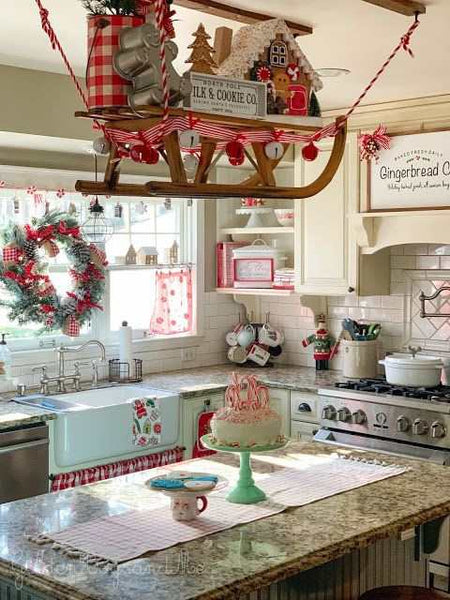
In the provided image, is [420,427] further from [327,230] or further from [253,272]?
[253,272]

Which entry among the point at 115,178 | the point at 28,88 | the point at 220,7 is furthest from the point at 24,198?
the point at 115,178

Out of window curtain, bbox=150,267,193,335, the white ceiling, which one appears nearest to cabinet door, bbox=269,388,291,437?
window curtain, bbox=150,267,193,335

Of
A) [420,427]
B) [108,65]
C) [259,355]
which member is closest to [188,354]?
[259,355]

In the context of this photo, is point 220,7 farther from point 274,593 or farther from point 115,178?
point 274,593

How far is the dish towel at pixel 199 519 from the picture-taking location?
2.73m

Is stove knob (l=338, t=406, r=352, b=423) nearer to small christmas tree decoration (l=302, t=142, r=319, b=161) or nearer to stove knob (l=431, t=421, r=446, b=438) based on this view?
stove knob (l=431, t=421, r=446, b=438)

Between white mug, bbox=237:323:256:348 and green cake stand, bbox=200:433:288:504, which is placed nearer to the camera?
green cake stand, bbox=200:433:288:504

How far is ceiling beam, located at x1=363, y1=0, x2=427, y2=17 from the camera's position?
321 cm

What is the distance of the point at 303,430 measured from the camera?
5660mm

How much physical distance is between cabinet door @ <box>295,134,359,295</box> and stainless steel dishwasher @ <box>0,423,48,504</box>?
2.03m

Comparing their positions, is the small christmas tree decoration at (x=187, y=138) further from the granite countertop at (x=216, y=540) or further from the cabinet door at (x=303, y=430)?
the cabinet door at (x=303, y=430)

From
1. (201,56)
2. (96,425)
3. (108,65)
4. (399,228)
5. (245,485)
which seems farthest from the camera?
(399,228)

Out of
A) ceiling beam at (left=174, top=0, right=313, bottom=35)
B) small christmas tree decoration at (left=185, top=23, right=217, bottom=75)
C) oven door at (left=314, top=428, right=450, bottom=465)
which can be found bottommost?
oven door at (left=314, top=428, right=450, bottom=465)

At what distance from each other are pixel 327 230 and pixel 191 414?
1415mm
